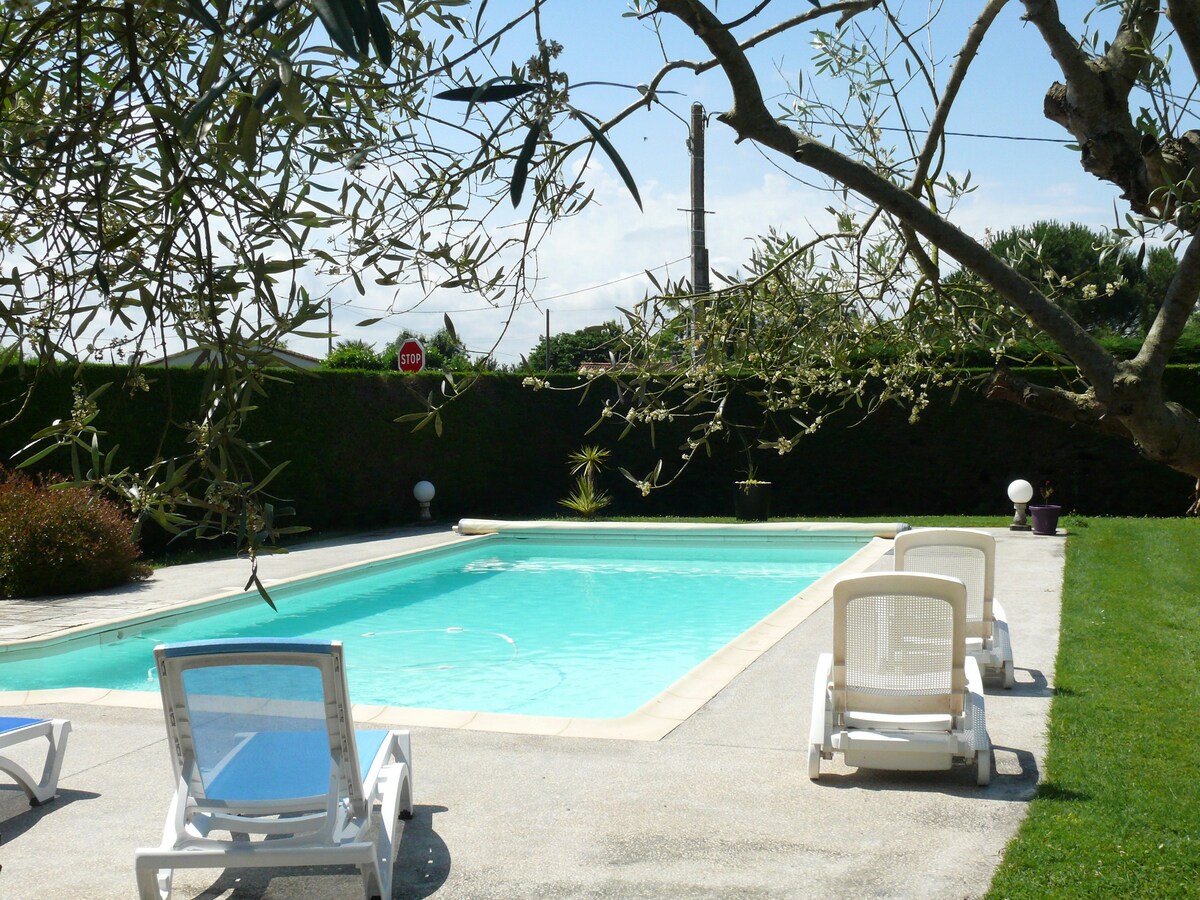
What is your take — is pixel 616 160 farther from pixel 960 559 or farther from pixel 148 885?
pixel 960 559

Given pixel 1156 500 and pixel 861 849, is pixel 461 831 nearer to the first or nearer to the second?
pixel 861 849

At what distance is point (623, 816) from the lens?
5020mm

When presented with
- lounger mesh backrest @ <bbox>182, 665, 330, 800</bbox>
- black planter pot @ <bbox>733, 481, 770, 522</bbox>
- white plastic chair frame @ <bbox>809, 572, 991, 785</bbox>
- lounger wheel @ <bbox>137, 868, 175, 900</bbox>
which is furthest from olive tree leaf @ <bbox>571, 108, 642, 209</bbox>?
black planter pot @ <bbox>733, 481, 770, 522</bbox>

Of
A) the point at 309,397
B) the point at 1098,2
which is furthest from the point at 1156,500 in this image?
the point at 1098,2

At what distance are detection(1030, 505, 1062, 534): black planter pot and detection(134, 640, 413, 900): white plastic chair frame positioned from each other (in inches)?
499

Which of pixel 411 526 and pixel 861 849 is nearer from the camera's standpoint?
pixel 861 849

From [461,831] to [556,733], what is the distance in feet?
5.06

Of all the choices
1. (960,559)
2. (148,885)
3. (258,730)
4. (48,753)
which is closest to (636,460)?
(960,559)

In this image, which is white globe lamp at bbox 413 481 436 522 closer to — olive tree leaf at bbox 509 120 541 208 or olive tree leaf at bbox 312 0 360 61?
olive tree leaf at bbox 509 120 541 208

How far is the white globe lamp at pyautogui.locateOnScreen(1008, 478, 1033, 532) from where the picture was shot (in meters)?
15.5

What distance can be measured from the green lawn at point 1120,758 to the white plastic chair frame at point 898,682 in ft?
1.75

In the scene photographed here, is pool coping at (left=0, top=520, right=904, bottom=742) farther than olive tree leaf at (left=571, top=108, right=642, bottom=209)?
Yes

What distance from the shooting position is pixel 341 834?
427 cm

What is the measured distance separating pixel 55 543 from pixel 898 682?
31.1 ft
